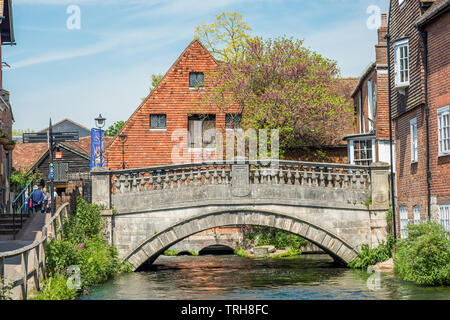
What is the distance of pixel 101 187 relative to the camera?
86.0 ft

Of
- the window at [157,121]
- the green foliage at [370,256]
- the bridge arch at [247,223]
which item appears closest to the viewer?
the green foliage at [370,256]

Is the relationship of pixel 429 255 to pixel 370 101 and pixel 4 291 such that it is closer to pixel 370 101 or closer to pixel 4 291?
pixel 4 291

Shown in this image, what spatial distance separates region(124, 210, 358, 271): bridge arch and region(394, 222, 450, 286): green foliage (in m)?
5.54

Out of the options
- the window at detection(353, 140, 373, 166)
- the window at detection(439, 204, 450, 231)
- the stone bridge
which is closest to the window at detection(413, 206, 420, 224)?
the stone bridge

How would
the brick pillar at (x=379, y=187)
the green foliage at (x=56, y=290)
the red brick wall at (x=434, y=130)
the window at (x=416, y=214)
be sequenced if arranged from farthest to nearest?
the brick pillar at (x=379, y=187) → the window at (x=416, y=214) → the red brick wall at (x=434, y=130) → the green foliage at (x=56, y=290)

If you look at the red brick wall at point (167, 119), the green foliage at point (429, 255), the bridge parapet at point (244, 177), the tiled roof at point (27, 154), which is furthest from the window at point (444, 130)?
the tiled roof at point (27, 154)

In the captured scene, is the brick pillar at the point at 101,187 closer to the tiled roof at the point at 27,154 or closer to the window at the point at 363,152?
the window at the point at 363,152

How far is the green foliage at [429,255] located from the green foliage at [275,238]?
16.9 m

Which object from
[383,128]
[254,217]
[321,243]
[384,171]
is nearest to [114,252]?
→ [254,217]

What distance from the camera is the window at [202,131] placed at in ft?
121

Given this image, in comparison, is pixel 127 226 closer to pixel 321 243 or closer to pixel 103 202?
pixel 103 202

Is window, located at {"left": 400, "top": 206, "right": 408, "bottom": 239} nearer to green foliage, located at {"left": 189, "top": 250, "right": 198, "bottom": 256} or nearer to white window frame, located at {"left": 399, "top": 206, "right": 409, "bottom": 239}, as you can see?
white window frame, located at {"left": 399, "top": 206, "right": 409, "bottom": 239}

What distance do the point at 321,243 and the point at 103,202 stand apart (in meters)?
8.08

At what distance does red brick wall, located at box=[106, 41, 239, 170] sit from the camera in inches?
1453
